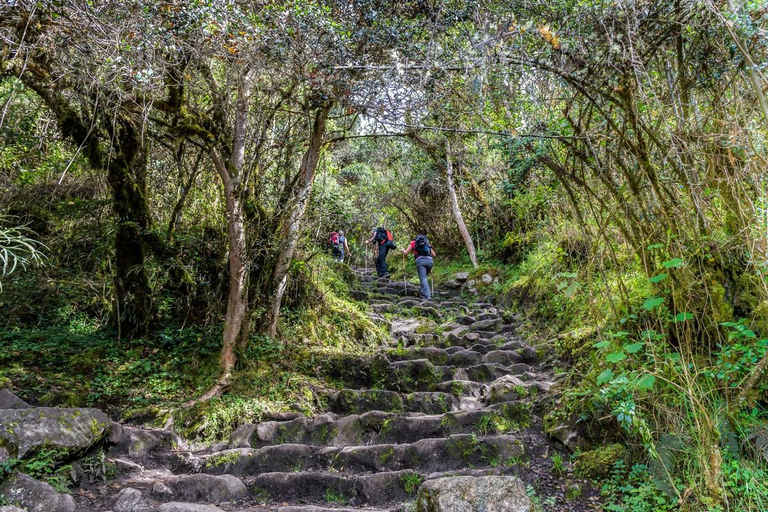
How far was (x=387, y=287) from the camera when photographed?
1058 centimetres

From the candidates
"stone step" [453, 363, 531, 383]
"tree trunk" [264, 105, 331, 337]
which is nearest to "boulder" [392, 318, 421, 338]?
"stone step" [453, 363, 531, 383]

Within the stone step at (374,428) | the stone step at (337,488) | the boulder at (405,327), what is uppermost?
the boulder at (405,327)

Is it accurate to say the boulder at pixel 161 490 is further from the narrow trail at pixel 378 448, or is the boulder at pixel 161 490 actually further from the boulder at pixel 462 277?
the boulder at pixel 462 277

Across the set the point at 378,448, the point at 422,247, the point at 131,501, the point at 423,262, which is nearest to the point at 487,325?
the point at 423,262

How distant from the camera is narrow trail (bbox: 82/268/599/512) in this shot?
136 inches

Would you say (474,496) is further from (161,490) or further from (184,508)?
(161,490)

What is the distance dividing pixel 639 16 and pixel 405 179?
10471 millimetres

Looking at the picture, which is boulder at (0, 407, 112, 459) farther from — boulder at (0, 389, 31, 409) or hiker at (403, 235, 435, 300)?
hiker at (403, 235, 435, 300)

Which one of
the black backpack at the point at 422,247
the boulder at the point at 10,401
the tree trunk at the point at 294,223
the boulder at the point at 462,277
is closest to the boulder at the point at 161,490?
the boulder at the point at 10,401

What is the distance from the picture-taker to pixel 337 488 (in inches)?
140

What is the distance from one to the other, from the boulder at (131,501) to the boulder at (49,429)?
0.60 meters

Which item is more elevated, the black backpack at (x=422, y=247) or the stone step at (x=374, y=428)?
the black backpack at (x=422, y=247)

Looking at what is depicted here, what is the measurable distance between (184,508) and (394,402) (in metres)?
2.31

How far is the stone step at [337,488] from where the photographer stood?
3.48 meters
